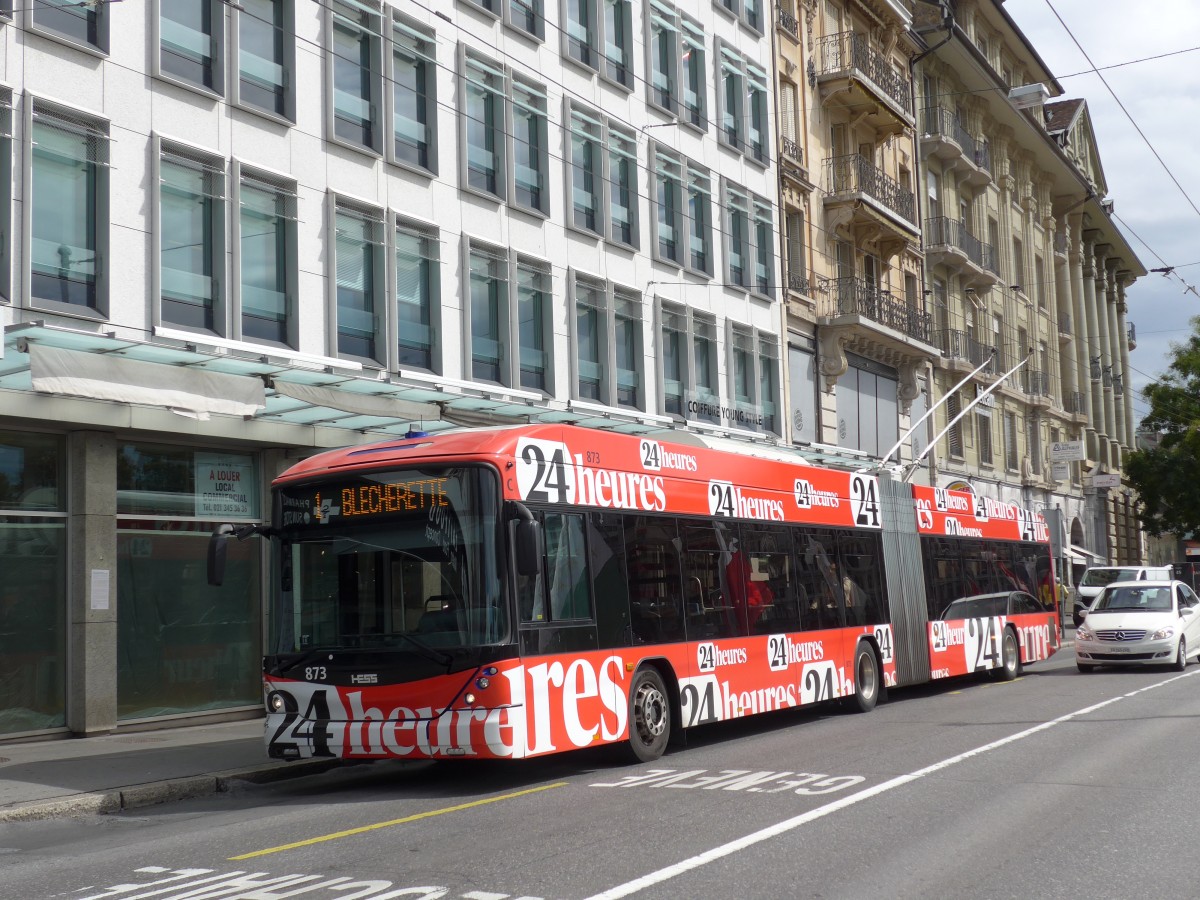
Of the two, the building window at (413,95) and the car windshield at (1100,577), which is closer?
the building window at (413,95)

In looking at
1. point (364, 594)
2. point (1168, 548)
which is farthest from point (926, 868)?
point (1168, 548)

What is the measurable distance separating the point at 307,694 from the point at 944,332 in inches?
1422

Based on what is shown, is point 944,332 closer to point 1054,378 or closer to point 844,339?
point 844,339

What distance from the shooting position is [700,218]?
102ft

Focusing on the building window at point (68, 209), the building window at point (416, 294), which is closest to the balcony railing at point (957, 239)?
the building window at point (416, 294)

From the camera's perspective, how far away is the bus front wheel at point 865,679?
17781 mm

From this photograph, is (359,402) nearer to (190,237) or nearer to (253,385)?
(253,385)

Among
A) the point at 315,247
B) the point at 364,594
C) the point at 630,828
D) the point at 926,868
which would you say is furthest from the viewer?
the point at 315,247

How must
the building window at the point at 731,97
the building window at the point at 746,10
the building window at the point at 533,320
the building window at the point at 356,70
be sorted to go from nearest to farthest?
1. the building window at the point at 356,70
2. the building window at the point at 533,320
3. the building window at the point at 731,97
4. the building window at the point at 746,10

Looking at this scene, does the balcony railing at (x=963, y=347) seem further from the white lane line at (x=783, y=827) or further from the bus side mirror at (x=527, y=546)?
the bus side mirror at (x=527, y=546)

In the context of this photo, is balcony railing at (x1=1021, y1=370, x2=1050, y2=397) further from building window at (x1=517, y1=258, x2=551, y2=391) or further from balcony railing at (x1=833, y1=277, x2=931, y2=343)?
building window at (x1=517, y1=258, x2=551, y2=391)

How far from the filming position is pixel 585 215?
26.9m

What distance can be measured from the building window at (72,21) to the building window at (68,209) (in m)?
0.91

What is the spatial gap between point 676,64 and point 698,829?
24.2 metres
